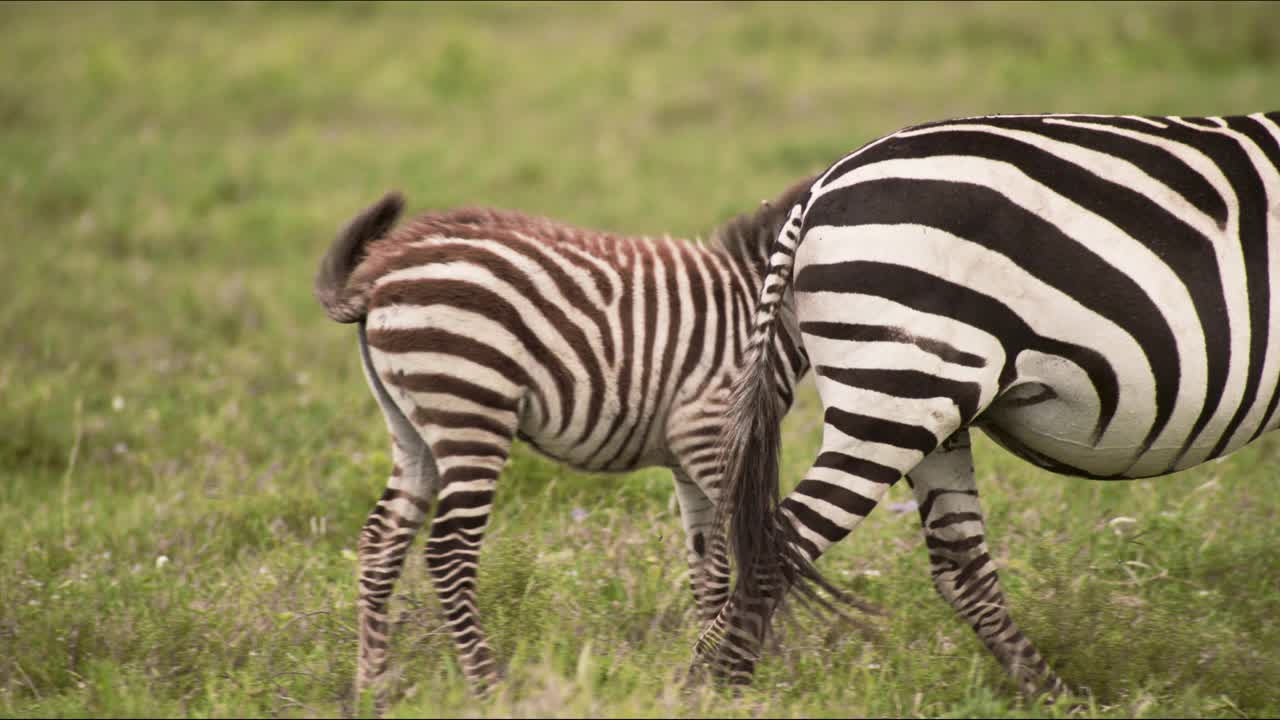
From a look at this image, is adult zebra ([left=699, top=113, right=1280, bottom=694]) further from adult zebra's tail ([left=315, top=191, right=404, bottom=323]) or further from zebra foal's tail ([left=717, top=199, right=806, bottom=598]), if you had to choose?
adult zebra's tail ([left=315, top=191, right=404, bottom=323])

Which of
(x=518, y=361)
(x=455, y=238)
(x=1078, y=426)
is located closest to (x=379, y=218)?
(x=455, y=238)

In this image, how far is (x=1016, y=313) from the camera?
11.5 ft

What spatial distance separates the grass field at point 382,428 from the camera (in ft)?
13.0

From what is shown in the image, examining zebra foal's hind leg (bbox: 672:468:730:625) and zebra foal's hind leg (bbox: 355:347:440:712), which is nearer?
zebra foal's hind leg (bbox: 355:347:440:712)

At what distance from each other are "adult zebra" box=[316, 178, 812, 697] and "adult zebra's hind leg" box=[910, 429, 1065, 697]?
0.55 meters

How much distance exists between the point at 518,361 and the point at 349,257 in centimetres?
80

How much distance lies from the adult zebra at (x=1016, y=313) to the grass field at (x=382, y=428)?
60 cm

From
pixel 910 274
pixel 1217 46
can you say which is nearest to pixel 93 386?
pixel 910 274

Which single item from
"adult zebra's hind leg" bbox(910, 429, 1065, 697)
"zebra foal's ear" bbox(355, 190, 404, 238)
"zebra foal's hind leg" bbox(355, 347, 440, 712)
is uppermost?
"zebra foal's ear" bbox(355, 190, 404, 238)

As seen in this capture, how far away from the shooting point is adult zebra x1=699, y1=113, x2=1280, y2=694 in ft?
11.5

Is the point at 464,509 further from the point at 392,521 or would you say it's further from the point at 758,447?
the point at 758,447

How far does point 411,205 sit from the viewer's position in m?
10.1

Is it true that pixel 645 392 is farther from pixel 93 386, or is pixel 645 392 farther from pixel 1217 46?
pixel 1217 46

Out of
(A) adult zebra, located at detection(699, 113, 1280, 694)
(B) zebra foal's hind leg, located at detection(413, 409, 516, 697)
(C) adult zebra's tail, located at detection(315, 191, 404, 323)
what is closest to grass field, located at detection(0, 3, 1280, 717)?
(B) zebra foal's hind leg, located at detection(413, 409, 516, 697)
